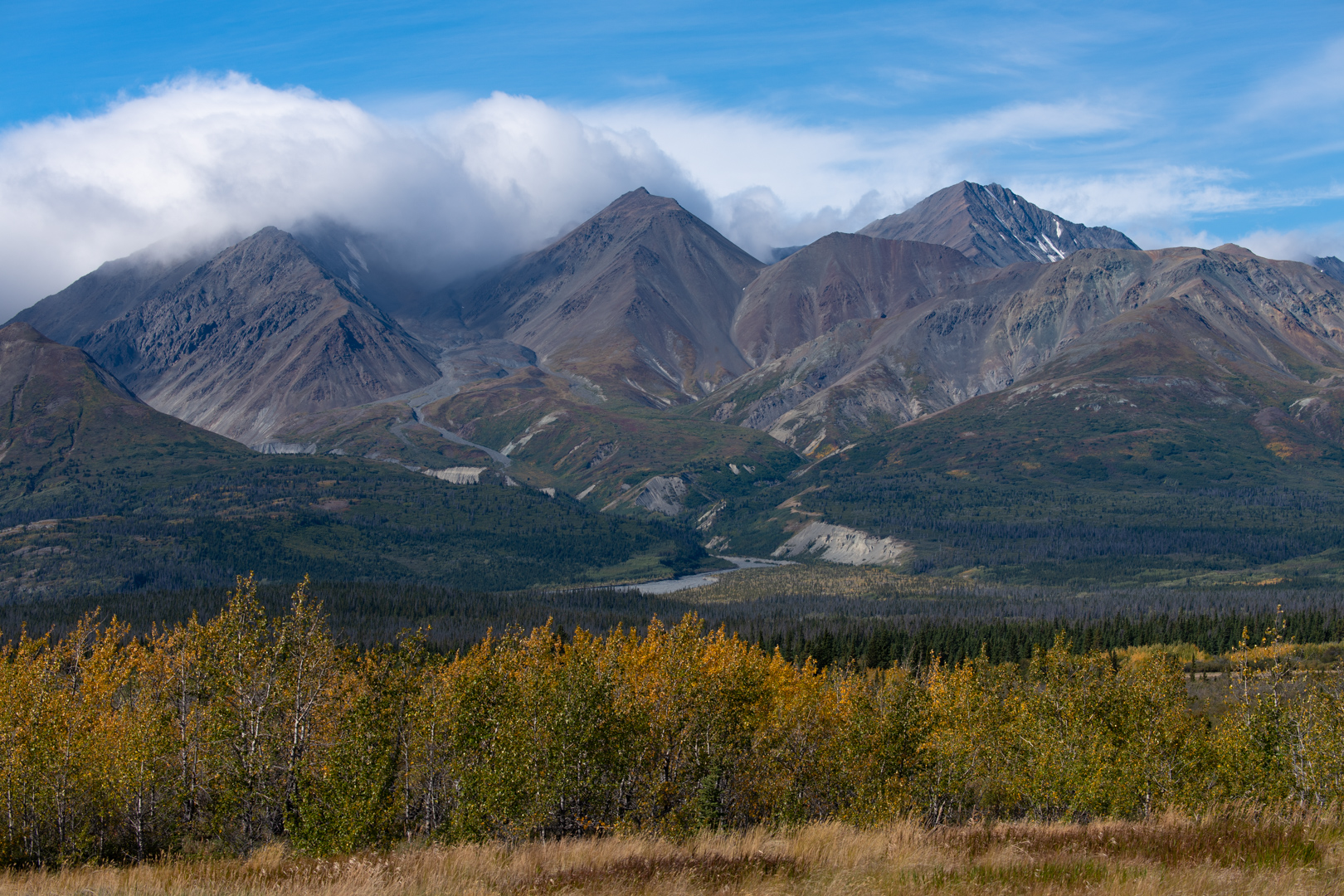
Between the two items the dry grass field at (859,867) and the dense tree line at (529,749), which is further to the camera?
the dense tree line at (529,749)

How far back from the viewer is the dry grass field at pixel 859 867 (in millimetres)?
25969

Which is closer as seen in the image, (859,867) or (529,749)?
(859,867)

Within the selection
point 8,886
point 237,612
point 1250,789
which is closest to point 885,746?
point 1250,789

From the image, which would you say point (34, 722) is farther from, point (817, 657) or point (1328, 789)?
point (817, 657)

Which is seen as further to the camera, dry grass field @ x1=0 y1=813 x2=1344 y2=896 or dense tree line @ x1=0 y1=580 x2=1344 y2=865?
dense tree line @ x1=0 y1=580 x2=1344 y2=865

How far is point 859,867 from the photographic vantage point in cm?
2867

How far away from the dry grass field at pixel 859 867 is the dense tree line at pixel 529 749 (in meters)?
12.1

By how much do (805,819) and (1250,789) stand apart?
72.4 feet

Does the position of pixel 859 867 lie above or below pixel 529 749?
above

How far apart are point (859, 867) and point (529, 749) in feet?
77.6

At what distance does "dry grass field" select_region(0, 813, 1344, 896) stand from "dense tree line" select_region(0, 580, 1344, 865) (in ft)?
39.7

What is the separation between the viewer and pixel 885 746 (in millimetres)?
57406

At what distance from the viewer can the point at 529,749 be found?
160 feet

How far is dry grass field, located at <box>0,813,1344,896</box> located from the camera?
85.2ft
